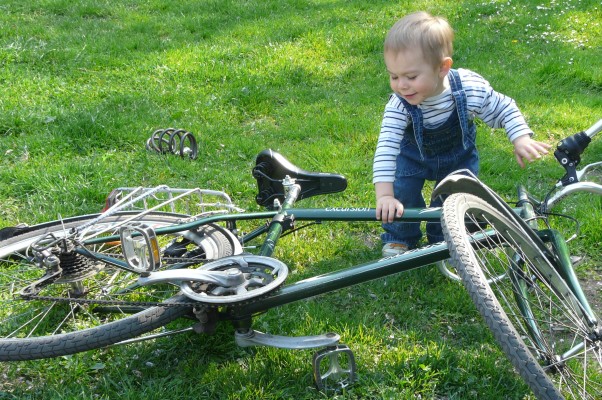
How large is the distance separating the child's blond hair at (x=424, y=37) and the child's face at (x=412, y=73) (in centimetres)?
2

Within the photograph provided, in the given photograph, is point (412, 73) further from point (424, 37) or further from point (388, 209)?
point (388, 209)

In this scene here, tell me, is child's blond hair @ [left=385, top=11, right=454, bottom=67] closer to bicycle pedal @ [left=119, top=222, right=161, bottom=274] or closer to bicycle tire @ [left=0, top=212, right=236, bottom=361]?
bicycle tire @ [left=0, top=212, right=236, bottom=361]

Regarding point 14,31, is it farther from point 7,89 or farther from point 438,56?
point 438,56


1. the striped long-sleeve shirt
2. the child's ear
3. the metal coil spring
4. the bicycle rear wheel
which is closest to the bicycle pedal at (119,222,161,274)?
the bicycle rear wheel

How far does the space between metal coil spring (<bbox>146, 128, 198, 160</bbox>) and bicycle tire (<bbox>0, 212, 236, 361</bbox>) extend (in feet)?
4.53

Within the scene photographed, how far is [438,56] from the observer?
9.80ft

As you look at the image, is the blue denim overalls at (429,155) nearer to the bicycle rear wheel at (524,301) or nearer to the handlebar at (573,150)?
the handlebar at (573,150)

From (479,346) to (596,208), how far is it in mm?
1588

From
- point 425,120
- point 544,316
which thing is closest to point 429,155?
point 425,120

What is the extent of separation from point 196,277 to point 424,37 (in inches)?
58.0

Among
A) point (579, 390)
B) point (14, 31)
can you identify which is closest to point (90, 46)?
point (14, 31)

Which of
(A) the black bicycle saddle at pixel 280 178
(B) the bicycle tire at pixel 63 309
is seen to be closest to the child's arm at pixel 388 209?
(A) the black bicycle saddle at pixel 280 178

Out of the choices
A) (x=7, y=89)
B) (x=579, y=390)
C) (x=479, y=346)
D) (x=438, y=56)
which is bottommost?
(x=479, y=346)

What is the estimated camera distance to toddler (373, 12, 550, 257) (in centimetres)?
295
